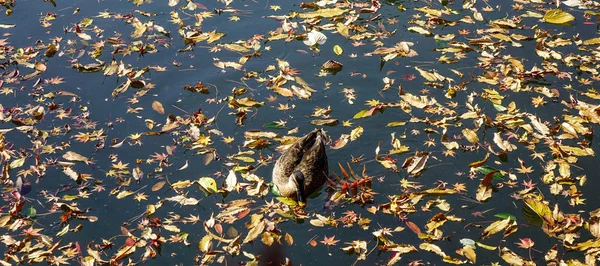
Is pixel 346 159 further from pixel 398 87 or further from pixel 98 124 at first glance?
pixel 98 124

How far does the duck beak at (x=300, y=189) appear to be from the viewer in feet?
19.4

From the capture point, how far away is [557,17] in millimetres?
9312

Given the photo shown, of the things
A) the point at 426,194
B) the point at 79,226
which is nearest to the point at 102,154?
the point at 79,226

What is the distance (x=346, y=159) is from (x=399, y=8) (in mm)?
4058

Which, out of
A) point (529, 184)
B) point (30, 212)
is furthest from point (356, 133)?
point (30, 212)

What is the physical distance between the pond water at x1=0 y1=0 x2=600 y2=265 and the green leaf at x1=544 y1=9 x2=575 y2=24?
0.13ft

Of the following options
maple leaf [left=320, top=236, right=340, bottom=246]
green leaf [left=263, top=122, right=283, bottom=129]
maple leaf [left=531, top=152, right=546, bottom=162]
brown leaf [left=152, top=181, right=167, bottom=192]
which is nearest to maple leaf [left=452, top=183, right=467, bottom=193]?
maple leaf [left=531, top=152, right=546, bottom=162]

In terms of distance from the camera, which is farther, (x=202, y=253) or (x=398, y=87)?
(x=398, y=87)

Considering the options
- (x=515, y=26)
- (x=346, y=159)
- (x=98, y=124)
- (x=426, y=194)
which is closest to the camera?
(x=426, y=194)

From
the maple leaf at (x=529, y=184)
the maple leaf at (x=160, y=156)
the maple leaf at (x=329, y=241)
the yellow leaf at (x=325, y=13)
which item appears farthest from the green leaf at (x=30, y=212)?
the yellow leaf at (x=325, y=13)

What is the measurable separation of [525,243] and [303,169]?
2168 mm

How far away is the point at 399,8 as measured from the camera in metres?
9.94

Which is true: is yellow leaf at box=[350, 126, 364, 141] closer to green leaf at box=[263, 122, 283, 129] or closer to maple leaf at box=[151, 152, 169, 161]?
green leaf at box=[263, 122, 283, 129]

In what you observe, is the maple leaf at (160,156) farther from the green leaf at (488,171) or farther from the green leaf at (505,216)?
the green leaf at (505,216)
